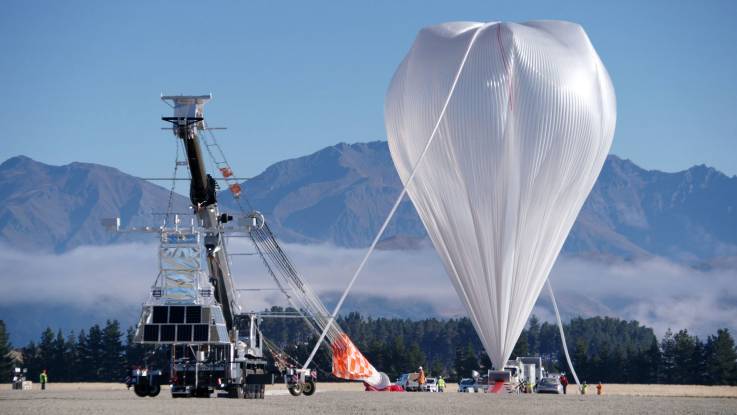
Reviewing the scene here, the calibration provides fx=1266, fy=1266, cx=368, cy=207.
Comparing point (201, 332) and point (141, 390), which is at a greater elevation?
point (201, 332)

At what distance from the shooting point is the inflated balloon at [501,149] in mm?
58750

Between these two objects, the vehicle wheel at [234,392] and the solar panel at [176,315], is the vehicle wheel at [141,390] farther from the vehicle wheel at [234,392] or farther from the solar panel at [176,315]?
the solar panel at [176,315]

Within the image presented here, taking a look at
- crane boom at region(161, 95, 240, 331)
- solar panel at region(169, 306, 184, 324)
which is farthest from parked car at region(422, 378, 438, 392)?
solar panel at region(169, 306, 184, 324)

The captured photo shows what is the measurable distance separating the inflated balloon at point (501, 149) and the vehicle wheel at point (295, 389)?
9.09m

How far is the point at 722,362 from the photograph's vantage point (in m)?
129

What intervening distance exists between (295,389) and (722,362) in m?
82.7

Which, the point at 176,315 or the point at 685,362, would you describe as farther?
the point at 685,362

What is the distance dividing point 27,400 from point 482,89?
80.1 ft

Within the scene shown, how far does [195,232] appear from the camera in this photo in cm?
5228

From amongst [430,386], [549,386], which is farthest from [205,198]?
[430,386]

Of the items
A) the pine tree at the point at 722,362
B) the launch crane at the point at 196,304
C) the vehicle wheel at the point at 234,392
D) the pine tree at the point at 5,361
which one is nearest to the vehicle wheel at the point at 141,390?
the launch crane at the point at 196,304

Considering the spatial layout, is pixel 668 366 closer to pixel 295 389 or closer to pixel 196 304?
pixel 295 389

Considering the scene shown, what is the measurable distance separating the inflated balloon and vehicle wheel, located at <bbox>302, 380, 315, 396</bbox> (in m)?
8.37

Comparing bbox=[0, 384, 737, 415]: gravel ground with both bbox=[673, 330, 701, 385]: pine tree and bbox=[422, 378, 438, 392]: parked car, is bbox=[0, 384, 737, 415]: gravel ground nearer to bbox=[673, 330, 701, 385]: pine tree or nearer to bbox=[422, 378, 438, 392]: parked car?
bbox=[422, 378, 438, 392]: parked car
